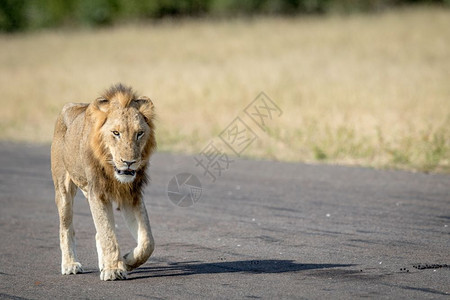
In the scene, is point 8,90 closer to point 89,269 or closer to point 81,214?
point 81,214

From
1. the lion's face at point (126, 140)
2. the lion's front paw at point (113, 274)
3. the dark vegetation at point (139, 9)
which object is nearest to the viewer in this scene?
the lion's face at point (126, 140)

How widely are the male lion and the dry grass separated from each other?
22.5ft

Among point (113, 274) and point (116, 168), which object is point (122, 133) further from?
point (113, 274)

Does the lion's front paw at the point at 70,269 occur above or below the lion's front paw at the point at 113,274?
below

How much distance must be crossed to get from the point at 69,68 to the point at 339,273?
29.3m

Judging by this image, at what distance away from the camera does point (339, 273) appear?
259 inches

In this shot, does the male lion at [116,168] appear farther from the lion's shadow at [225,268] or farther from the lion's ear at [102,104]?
the lion's shadow at [225,268]

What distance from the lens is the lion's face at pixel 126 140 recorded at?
21.2ft

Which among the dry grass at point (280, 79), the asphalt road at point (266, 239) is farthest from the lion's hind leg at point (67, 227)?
the dry grass at point (280, 79)

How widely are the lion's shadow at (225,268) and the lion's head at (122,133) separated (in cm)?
89

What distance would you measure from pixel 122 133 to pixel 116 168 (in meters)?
0.29

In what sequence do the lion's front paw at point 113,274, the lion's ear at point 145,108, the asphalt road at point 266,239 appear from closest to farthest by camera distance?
the asphalt road at point 266,239 → the lion's front paw at point 113,274 → the lion's ear at point 145,108

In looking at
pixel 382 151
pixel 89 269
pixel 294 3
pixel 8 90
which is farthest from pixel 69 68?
pixel 89 269

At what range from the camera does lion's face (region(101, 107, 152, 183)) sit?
21.2ft
